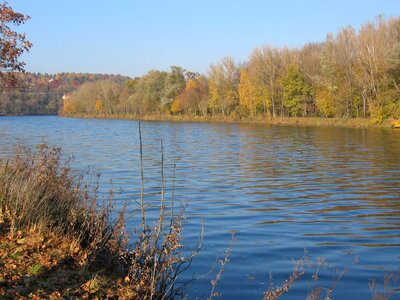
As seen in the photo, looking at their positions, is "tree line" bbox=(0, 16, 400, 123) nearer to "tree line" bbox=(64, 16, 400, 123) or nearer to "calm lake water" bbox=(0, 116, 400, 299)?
"tree line" bbox=(64, 16, 400, 123)

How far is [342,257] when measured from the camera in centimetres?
908

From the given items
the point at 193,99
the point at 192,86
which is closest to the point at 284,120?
the point at 193,99

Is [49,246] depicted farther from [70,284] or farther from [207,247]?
[207,247]

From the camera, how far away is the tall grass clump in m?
6.05

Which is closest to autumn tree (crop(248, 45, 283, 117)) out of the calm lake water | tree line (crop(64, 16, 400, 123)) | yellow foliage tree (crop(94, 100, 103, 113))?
tree line (crop(64, 16, 400, 123))

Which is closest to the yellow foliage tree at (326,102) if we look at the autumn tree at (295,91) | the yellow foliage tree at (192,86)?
the autumn tree at (295,91)

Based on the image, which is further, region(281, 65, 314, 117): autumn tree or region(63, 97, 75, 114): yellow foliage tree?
region(63, 97, 75, 114): yellow foliage tree

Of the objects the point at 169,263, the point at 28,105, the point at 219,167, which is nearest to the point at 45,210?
the point at 169,263

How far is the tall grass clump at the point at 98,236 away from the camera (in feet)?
19.9

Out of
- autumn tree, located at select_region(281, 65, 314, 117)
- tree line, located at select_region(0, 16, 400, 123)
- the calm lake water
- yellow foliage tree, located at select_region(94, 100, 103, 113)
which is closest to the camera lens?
the calm lake water

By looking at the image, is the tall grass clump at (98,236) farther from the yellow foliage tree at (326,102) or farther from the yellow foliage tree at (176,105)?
the yellow foliage tree at (176,105)

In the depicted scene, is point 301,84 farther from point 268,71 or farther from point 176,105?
point 176,105

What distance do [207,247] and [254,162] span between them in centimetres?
1656

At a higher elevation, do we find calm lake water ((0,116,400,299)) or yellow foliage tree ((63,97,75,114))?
yellow foliage tree ((63,97,75,114))
